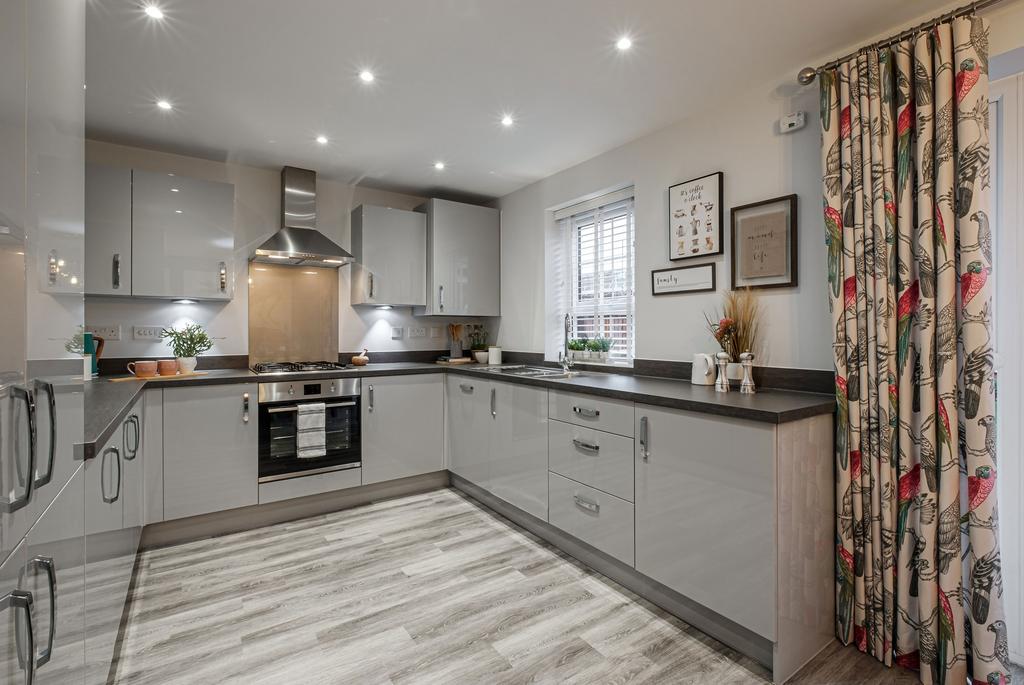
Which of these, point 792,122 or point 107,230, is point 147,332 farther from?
point 792,122

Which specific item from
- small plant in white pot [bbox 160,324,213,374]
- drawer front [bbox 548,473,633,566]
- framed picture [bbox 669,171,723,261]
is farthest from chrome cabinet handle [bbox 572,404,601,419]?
small plant in white pot [bbox 160,324,213,374]

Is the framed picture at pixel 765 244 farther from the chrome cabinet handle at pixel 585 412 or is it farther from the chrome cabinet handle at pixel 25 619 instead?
the chrome cabinet handle at pixel 25 619

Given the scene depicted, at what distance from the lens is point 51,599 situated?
2.72 feet

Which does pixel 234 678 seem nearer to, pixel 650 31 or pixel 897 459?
pixel 897 459

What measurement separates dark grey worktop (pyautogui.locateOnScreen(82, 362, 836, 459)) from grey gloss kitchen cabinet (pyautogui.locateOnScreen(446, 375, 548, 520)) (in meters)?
0.13

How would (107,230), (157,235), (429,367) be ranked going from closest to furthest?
(107,230), (157,235), (429,367)

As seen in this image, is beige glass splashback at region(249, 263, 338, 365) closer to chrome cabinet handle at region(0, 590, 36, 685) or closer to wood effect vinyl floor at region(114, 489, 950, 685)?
wood effect vinyl floor at region(114, 489, 950, 685)

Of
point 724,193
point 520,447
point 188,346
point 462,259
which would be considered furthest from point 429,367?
point 724,193

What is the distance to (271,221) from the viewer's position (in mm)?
3750

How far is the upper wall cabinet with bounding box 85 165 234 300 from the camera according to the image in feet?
9.67

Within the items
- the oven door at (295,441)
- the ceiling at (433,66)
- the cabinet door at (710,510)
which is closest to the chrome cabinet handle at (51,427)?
the ceiling at (433,66)

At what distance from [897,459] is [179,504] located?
3581 mm

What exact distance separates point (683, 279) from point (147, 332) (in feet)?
11.5

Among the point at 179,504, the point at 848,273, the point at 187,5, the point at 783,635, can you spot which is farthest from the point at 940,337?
the point at 179,504
